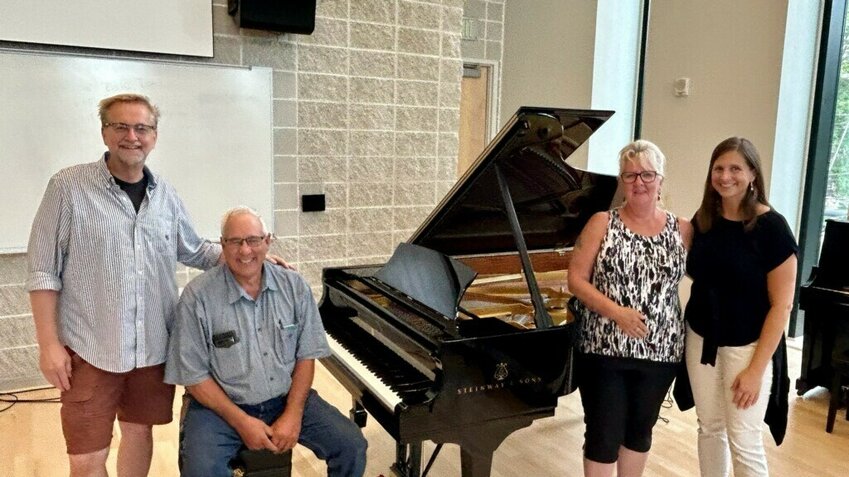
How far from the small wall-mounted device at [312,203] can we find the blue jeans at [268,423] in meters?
2.36

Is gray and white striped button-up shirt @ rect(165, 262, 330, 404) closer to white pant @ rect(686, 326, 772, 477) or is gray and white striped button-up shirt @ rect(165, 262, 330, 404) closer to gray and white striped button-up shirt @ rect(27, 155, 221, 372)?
gray and white striped button-up shirt @ rect(27, 155, 221, 372)

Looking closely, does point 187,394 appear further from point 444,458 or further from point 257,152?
point 257,152

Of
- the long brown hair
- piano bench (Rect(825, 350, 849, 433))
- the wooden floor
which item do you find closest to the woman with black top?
the long brown hair

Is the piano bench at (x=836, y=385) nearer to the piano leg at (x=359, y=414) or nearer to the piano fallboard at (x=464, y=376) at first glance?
the piano fallboard at (x=464, y=376)

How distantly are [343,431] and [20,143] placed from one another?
270 cm

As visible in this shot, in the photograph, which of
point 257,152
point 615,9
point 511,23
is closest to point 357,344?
point 257,152

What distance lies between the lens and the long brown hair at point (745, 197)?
2.07 meters

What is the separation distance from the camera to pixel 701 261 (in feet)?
6.97

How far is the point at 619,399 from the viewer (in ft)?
6.93

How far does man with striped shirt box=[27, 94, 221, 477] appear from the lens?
189 centimetres

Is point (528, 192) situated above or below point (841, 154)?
below

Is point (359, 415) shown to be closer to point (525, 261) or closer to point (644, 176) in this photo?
point (525, 261)

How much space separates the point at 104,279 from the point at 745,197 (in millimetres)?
2018

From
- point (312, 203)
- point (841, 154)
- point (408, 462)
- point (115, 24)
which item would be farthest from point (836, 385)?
point (115, 24)
